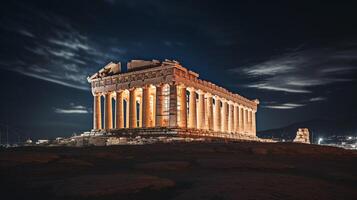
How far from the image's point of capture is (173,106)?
51.3 m

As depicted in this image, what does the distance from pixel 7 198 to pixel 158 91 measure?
43457mm

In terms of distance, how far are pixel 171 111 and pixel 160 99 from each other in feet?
10.4

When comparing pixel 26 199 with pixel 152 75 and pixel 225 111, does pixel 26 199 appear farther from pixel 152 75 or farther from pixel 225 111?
pixel 225 111

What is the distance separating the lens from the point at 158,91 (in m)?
53.3

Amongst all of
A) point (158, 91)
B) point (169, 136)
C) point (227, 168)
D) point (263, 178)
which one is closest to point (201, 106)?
point (158, 91)

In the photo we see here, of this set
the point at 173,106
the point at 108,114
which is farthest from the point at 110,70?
the point at 173,106

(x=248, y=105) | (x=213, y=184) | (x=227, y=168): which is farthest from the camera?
(x=248, y=105)

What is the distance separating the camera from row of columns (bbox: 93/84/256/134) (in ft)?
170

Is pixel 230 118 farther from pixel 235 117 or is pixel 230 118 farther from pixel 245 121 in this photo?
pixel 245 121

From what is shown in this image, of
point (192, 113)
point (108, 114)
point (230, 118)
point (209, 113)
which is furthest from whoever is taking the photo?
point (230, 118)

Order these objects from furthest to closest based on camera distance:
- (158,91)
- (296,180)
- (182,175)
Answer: (158,91) → (182,175) → (296,180)

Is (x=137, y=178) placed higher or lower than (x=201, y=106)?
lower

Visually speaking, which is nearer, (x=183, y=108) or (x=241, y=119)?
(x=183, y=108)

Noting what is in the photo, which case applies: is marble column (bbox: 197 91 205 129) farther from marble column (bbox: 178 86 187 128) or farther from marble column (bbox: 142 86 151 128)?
marble column (bbox: 142 86 151 128)
